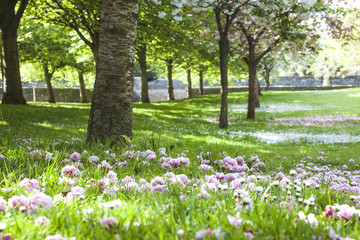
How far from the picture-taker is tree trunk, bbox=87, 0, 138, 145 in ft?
17.6

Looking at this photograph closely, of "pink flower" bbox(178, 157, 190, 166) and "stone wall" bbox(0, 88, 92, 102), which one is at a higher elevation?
"stone wall" bbox(0, 88, 92, 102)

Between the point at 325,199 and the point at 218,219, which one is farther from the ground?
the point at 218,219

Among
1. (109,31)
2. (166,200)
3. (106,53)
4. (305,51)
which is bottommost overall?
(166,200)

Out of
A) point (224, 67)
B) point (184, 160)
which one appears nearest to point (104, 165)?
point (184, 160)

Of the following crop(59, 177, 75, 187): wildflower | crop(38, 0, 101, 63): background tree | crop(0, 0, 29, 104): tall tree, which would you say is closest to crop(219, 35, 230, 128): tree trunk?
crop(38, 0, 101, 63): background tree

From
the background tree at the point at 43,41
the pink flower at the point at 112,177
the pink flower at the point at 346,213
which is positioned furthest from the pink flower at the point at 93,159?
the background tree at the point at 43,41

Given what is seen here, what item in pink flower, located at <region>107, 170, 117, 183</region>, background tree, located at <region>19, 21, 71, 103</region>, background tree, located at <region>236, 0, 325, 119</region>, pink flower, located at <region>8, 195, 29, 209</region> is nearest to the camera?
pink flower, located at <region>8, 195, 29, 209</region>

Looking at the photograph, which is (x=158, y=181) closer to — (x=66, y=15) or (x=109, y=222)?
(x=109, y=222)

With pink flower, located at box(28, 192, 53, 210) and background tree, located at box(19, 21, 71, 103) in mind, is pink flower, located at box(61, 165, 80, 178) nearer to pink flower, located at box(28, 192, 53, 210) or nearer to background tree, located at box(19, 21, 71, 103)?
pink flower, located at box(28, 192, 53, 210)

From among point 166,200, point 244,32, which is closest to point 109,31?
point 166,200

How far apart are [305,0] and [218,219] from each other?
11.4 m

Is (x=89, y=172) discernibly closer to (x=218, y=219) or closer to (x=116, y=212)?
(x=116, y=212)

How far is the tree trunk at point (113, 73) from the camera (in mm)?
5355

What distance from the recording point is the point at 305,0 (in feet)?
35.4
